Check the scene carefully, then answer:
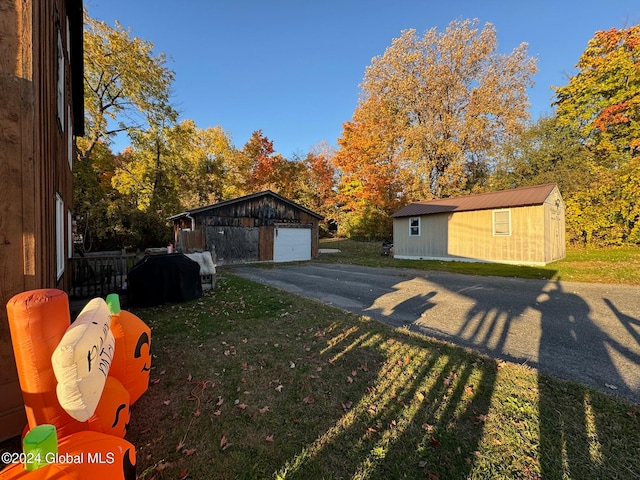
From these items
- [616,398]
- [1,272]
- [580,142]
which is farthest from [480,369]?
Answer: [580,142]

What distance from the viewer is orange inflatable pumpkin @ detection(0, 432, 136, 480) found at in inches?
52.3

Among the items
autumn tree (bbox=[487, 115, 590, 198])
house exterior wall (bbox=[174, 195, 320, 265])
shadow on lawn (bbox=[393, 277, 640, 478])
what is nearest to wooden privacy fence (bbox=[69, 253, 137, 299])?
house exterior wall (bbox=[174, 195, 320, 265])

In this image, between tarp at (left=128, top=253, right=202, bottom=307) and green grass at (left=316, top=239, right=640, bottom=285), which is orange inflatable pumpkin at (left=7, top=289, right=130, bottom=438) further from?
green grass at (left=316, top=239, right=640, bottom=285)

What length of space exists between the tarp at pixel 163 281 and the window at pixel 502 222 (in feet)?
45.3

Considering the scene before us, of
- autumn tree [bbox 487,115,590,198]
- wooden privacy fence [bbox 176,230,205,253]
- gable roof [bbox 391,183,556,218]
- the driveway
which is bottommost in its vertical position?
the driveway

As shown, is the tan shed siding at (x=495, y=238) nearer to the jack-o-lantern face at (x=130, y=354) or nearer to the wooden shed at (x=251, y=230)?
the wooden shed at (x=251, y=230)

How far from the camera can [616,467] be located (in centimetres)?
221

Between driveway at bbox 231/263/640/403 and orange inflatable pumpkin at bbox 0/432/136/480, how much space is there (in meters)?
4.45

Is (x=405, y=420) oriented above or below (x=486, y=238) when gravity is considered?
below

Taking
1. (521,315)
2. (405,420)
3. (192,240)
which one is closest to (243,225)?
(192,240)

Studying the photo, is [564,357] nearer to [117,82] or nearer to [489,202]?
[489,202]

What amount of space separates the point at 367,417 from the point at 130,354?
2.45 metres

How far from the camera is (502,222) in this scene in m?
13.9

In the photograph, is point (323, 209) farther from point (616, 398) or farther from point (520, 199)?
point (616, 398)
